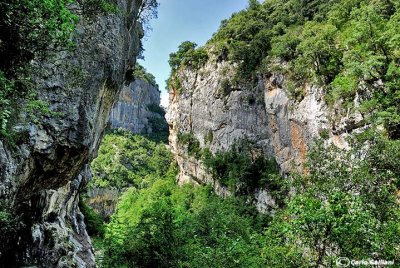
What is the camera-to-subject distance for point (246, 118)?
33562 millimetres

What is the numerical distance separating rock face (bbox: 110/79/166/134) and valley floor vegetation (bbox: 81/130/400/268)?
1546 inches

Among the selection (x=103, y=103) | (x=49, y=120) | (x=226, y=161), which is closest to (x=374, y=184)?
(x=103, y=103)

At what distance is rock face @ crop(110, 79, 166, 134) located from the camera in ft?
230

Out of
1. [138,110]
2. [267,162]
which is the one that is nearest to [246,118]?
[267,162]

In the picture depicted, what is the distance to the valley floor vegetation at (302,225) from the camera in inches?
227

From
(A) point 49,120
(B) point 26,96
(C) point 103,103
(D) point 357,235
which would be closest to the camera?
(B) point 26,96

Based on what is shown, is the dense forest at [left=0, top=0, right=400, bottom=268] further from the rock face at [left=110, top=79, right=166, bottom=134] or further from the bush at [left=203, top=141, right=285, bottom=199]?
the rock face at [left=110, top=79, right=166, bottom=134]

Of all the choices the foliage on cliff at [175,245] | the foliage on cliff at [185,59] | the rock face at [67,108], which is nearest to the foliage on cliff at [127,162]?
the foliage on cliff at [185,59]

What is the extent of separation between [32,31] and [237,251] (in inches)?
292

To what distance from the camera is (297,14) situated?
1361 inches

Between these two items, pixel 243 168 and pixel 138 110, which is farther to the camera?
pixel 138 110

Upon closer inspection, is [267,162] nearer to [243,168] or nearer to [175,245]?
[243,168]

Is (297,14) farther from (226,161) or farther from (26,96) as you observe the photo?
(26,96)

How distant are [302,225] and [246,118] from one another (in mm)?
27917
